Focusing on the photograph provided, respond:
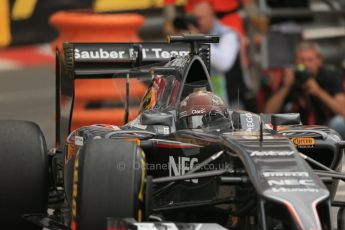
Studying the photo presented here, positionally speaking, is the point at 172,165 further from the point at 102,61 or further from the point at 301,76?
the point at 301,76

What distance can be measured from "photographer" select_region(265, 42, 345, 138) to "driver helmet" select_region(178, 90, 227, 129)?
431 cm

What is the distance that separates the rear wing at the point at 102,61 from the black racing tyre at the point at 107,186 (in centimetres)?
225

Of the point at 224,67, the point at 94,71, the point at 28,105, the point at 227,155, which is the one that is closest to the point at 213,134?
the point at 227,155

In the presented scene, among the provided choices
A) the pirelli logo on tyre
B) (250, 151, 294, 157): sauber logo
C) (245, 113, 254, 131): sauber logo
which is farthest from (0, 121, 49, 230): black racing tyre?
(250, 151, 294, 157): sauber logo

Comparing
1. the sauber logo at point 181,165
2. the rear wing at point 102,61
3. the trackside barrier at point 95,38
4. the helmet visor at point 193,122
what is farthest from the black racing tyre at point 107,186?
the trackside barrier at point 95,38

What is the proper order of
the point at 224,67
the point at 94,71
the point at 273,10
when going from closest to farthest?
1. the point at 94,71
2. the point at 224,67
3. the point at 273,10

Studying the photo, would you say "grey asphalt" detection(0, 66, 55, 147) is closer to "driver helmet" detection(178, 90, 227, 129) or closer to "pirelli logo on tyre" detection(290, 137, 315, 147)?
"driver helmet" detection(178, 90, 227, 129)

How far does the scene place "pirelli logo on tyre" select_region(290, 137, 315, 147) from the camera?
306 inches

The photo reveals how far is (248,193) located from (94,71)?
321 cm

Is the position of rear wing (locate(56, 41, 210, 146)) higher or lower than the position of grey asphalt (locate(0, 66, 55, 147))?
higher

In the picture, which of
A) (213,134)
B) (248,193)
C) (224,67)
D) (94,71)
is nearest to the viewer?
(248,193)

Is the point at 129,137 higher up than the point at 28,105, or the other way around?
the point at 129,137

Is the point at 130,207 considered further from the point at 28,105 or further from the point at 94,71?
the point at 28,105

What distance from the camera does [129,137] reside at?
7688 millimetres
